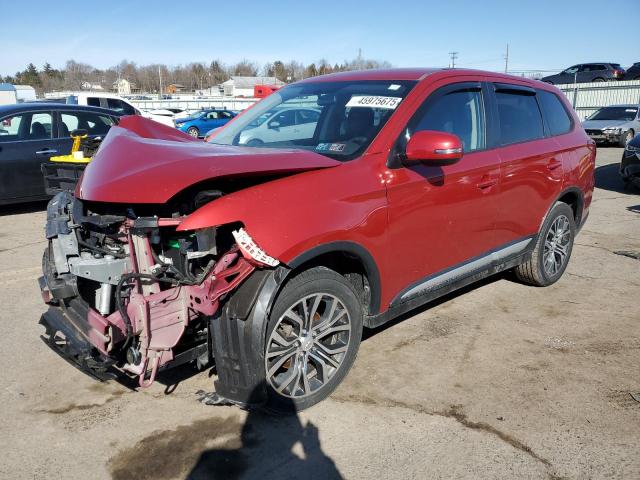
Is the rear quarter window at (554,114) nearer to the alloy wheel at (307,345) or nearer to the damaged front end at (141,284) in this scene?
the alloy wheel at (307,345)

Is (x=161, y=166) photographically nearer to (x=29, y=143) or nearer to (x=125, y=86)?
(x=29, y=143)

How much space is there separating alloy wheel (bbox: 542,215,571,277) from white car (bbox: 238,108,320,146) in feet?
8.21

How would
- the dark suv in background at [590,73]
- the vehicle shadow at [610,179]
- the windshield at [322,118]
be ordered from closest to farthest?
1. the windshield at [322,118]
2. the vehicle shadow at [610,179]
3. the dark suv in background at [590,73]

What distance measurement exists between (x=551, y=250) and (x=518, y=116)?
1.39 metres

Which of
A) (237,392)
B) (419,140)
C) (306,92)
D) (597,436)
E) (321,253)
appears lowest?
(597,436)

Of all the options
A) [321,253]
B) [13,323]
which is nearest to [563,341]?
[321,253]

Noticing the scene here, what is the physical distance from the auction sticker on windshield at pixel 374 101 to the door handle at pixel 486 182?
34.5 inches

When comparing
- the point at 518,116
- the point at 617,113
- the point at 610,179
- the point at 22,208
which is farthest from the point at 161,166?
the point at 617,113

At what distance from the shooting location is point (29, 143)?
785 centimetres

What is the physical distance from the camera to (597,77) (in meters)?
33.2

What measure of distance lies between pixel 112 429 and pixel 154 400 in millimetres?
326

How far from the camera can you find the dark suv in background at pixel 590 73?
32.9m

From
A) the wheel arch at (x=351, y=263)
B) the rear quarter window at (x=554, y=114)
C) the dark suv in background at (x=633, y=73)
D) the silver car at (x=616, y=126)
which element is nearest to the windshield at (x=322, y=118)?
the wheel arch at (x=351, y=263)

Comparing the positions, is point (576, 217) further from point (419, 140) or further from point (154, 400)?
point (154, 400)
